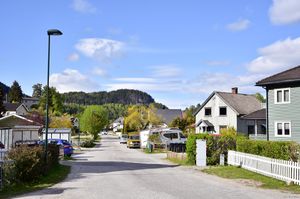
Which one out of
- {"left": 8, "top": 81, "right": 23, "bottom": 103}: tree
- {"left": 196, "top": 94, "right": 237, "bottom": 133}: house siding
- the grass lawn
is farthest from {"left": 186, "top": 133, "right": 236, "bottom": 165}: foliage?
{"left": 8, "top": 81, "right": 23, "bottom": 103}: tree

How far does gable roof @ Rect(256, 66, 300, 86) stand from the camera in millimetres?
31491

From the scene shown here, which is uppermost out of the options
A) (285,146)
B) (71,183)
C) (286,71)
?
(286,71)

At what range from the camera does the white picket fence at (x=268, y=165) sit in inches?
677

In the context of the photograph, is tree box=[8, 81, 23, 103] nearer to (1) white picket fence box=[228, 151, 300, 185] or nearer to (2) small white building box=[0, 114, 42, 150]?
(2) small white building box=[0, 114, 42, 150]

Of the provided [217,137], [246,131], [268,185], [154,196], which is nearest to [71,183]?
[154,196]

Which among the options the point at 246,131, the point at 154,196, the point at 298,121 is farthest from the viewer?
the point at 246,131

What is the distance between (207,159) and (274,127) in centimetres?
923

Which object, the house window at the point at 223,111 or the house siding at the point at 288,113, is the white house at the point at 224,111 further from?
the house siding at the point at 288,113

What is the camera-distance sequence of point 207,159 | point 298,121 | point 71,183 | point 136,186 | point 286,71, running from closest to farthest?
point 136,186, point 71,183, point 207,159, point 298,121, point 286,71

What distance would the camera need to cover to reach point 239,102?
189ft

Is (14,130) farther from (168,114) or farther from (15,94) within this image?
(15,94)

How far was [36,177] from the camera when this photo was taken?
1814cm

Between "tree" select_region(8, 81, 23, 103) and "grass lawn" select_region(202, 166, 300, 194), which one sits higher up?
"tree" select_region(8, 81, 23, 103)

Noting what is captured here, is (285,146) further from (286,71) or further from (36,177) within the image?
(286,71)
